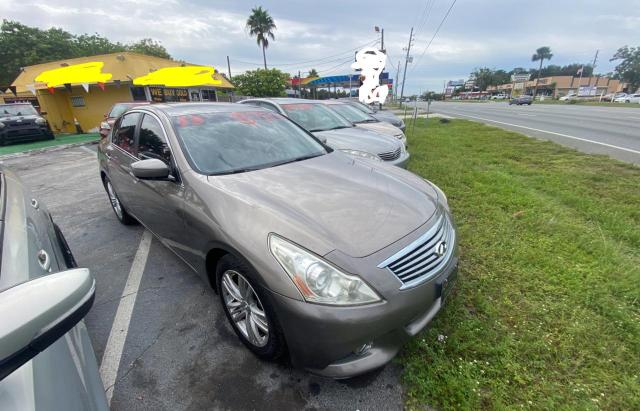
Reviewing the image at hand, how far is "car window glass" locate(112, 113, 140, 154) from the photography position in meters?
3.28

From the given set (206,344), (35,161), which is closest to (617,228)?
(206,344)

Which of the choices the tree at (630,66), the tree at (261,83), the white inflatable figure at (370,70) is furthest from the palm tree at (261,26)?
the tree at (630,66)

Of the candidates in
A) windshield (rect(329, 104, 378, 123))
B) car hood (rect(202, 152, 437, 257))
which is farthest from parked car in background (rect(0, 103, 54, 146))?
Result: car hood (rect(202, 152, 437, 257))

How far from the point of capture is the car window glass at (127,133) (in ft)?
10.8

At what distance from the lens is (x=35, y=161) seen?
947 centimetres

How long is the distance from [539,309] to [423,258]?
4.37 ft

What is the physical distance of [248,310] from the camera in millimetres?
2023

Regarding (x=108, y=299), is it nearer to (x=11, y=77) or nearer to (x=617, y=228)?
(x=617, y=228)

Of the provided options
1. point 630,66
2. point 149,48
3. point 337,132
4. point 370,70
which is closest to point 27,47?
point 149,48

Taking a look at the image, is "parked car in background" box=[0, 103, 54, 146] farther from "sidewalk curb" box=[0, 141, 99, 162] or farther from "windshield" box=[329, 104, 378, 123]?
"windshield" box=[329, 104, 378, 123]

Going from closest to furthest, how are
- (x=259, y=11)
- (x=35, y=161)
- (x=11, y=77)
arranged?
(x=35, y=161) < (x=11, y=77) < (x=259, y=11)

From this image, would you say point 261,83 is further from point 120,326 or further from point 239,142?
point 120,326

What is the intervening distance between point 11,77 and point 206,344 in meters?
43.3

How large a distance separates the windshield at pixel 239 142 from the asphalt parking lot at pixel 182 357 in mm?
1016
